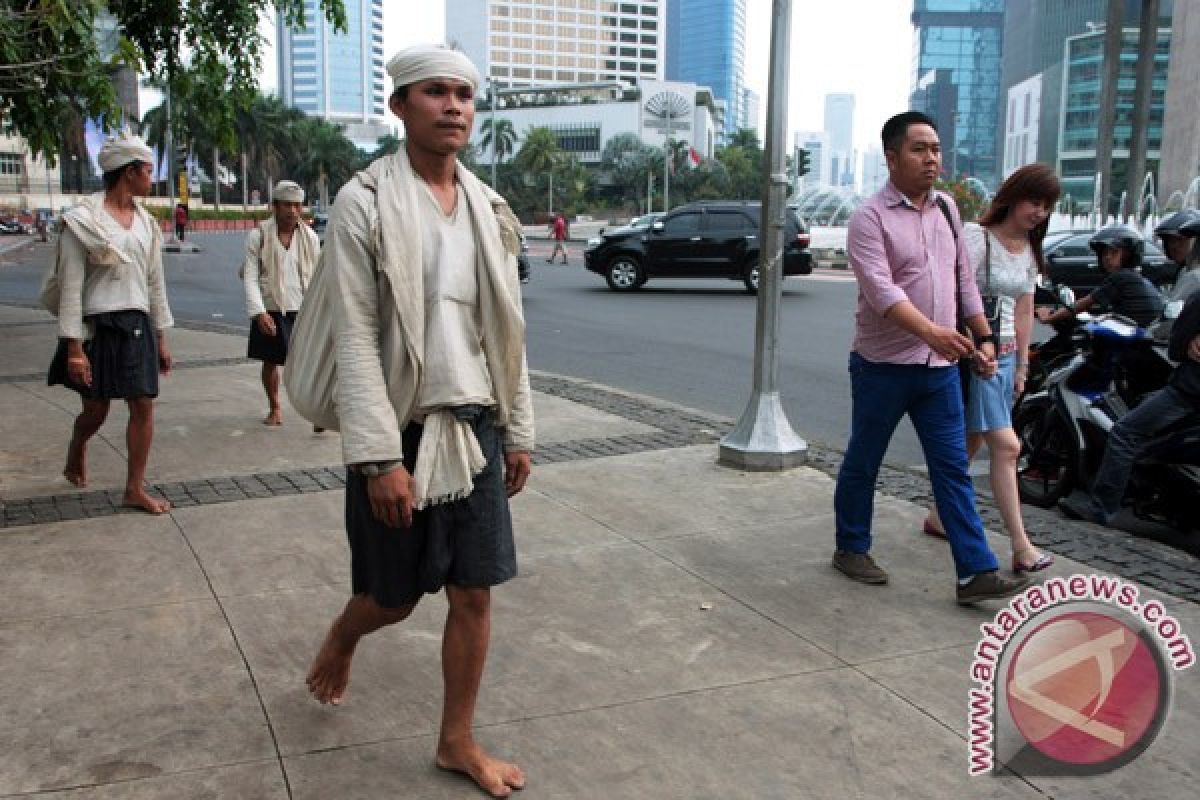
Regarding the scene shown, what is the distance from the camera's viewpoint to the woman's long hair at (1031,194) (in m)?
4.75

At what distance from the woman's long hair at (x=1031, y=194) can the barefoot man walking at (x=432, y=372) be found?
2740 mm

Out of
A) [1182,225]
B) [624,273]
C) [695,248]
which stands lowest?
[624,273]

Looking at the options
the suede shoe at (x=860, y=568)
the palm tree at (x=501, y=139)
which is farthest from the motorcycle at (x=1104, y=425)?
the palm tree at (x=501, y=139)

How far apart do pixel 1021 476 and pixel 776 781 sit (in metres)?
4.09

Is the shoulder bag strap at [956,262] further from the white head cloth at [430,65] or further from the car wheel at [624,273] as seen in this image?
the car wheel at [624,273]

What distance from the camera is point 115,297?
550 centimetres

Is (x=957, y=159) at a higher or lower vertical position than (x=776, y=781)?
higher

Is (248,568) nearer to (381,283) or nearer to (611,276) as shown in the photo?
(381,283)

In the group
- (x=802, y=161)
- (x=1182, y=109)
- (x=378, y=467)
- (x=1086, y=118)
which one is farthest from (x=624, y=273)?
(x=1086, y=118)

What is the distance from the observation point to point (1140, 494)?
565 cm

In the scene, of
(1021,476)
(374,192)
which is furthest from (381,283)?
(1021,476)

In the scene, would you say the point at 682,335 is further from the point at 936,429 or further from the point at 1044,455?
the point at 936,429

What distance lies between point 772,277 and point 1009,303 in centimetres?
177

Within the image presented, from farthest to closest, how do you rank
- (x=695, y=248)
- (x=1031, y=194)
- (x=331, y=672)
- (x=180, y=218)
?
(x=180, y=218)
(x=695, y=248)
(x=1031, y=194)
(x=331, y=672)
